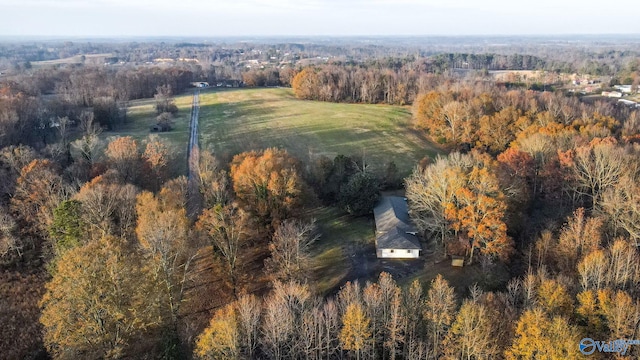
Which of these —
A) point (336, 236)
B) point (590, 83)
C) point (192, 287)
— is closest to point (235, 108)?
point (336, 236)

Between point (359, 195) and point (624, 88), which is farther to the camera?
point (624, 88)

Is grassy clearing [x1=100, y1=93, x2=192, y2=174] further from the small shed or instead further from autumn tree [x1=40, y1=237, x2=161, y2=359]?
autumn tree [x1=40, y1=237, x2=161, y2=359]

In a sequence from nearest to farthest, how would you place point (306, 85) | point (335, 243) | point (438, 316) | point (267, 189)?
point (438, 316), point (267, 189), point (335, 243), point (306, 85)

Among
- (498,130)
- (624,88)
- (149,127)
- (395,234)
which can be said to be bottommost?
(395,234)

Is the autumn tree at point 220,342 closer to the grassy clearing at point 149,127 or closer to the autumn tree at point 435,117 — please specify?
the grassy clearing at point 149,127

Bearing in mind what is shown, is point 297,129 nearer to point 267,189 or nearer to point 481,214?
point 267,189

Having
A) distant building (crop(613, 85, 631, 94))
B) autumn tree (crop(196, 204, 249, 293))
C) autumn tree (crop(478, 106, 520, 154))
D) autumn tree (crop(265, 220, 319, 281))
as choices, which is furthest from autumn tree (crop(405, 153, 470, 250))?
distant building (crop(613, 85, 631, 94))

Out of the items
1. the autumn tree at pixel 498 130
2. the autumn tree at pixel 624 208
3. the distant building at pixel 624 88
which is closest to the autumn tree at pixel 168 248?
the autumn tree at pixel 624 208

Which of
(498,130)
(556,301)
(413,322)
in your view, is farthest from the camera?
(498,130)

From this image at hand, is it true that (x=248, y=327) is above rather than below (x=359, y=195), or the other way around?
below

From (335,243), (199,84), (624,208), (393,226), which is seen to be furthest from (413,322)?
(199,84)
